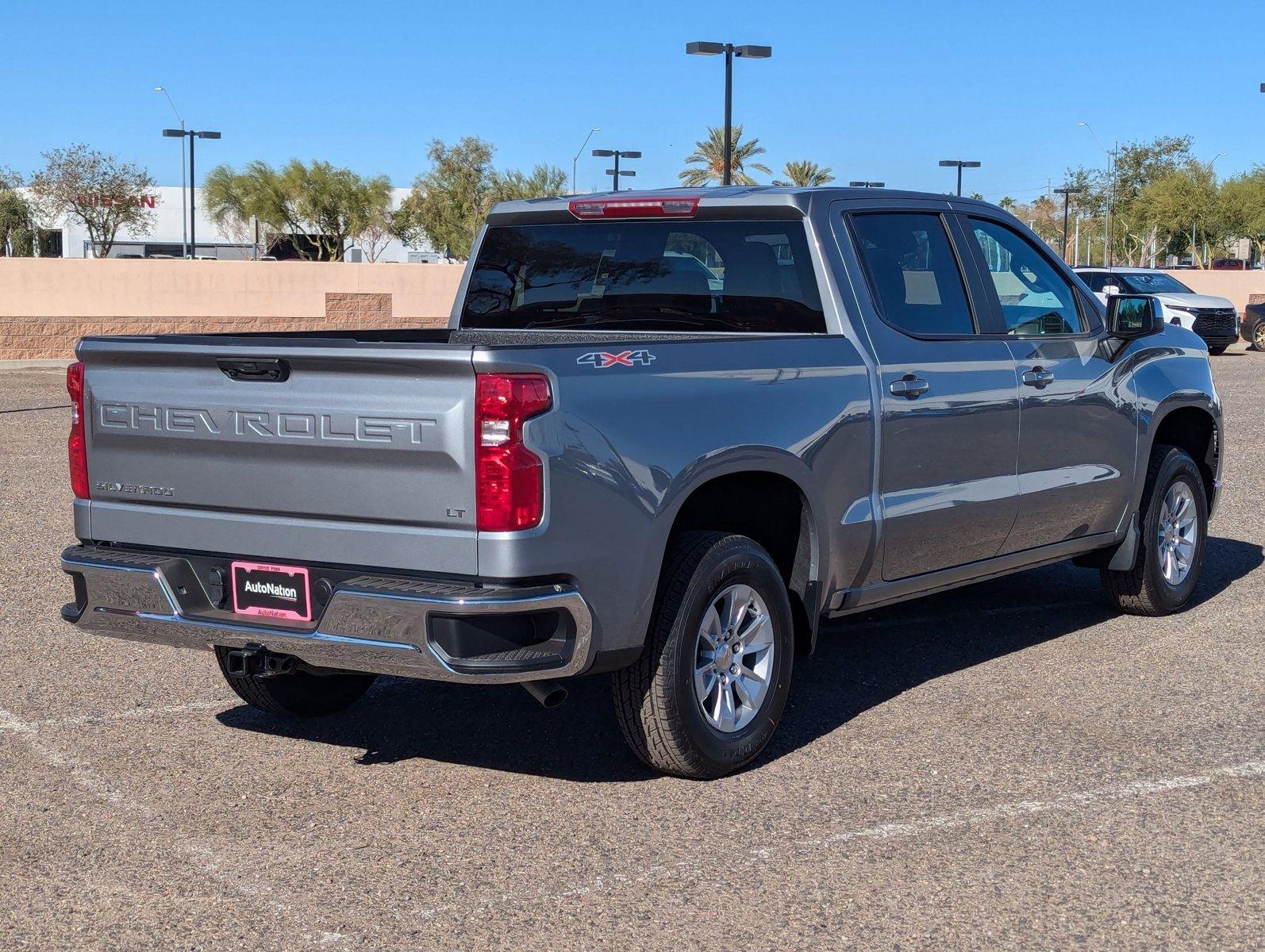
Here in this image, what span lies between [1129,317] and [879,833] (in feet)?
11.4

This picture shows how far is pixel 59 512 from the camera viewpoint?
11.2m

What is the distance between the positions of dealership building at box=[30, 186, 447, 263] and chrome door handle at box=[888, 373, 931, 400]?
2893 inches

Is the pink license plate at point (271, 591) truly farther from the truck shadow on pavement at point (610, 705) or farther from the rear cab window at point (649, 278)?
the rear cab window at point (649, 278)

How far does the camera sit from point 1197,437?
8461mm

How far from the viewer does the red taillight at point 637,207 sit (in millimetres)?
6246

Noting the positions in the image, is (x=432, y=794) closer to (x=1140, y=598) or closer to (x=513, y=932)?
(x=513, y=932)

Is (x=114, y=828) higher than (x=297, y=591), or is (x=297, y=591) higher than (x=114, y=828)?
(x=297, y=591)

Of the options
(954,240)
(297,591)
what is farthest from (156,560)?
(954,240)

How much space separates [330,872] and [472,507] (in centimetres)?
111

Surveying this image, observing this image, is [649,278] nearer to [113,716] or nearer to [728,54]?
[113,716]

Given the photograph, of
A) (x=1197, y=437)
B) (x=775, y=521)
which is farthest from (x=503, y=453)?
(x=1197, y=437)

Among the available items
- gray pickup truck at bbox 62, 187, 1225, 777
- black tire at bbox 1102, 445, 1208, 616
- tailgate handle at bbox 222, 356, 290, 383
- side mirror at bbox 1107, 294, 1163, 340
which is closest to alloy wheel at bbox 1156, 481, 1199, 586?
black tire at bbox 1102, 445, 1208, 616

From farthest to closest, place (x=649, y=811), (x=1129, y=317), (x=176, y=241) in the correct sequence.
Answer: (x=176, y=241) → (x=1129, y=317) → (x=649, y=811)

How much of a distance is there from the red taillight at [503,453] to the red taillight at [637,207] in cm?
189
